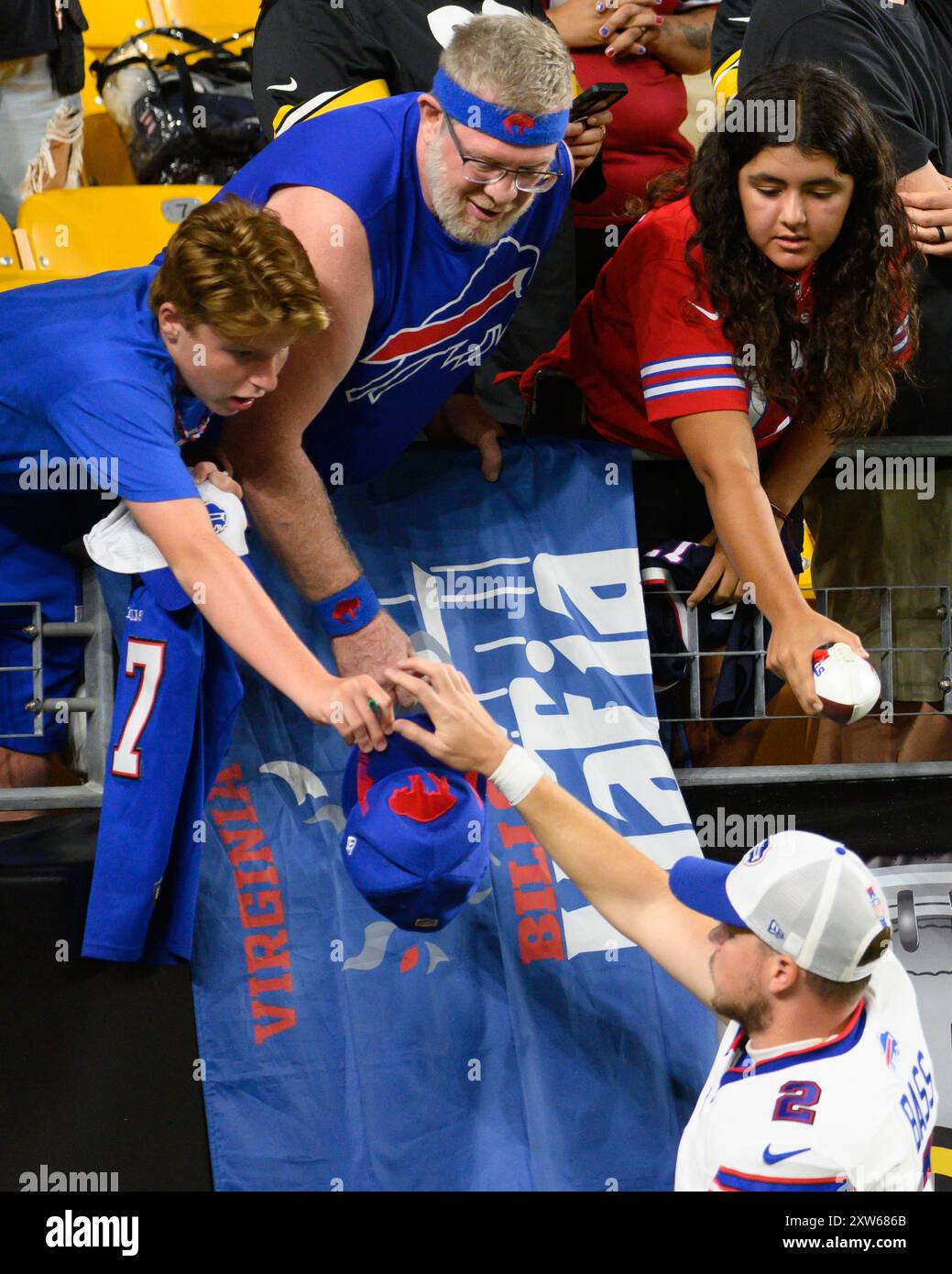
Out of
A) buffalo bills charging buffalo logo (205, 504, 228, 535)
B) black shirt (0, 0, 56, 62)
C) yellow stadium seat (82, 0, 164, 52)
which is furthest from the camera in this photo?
yellow stadium seat (82, 0, 164, 52)

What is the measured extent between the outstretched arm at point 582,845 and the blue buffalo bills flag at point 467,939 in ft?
0.90

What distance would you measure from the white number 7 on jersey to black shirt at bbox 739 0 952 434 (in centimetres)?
147

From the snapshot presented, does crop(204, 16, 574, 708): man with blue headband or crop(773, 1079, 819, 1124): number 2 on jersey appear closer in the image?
crop(773, 1079, 819, 1124): number 2 on jersey

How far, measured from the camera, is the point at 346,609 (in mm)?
2332

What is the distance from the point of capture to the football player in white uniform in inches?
71.6

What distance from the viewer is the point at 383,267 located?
229cm

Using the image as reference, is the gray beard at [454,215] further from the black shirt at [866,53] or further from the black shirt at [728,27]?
the black shirt at [728,27]

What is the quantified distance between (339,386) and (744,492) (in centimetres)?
69

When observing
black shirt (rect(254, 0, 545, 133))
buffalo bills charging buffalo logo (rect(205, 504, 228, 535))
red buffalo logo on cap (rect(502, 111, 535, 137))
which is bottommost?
buffalo bills charging buffalo logo (rect(205, 504, 228, 535))

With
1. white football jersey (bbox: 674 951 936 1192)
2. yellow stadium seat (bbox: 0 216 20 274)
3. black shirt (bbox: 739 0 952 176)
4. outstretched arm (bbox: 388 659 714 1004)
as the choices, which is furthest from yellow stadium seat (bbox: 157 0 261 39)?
white football jersey (bbox: 674 951 936 1192)

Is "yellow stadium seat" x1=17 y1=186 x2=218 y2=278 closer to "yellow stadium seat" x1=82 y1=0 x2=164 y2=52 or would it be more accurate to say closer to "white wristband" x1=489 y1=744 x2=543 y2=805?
"yellow stadium seat" x1=82 y1=0 x2=164 y2=52

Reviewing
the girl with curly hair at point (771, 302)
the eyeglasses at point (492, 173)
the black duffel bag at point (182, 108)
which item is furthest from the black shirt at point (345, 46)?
the black duffel bag at point (182, 108)

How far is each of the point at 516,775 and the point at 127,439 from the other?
2.41 feet

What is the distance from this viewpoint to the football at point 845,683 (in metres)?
2.22
